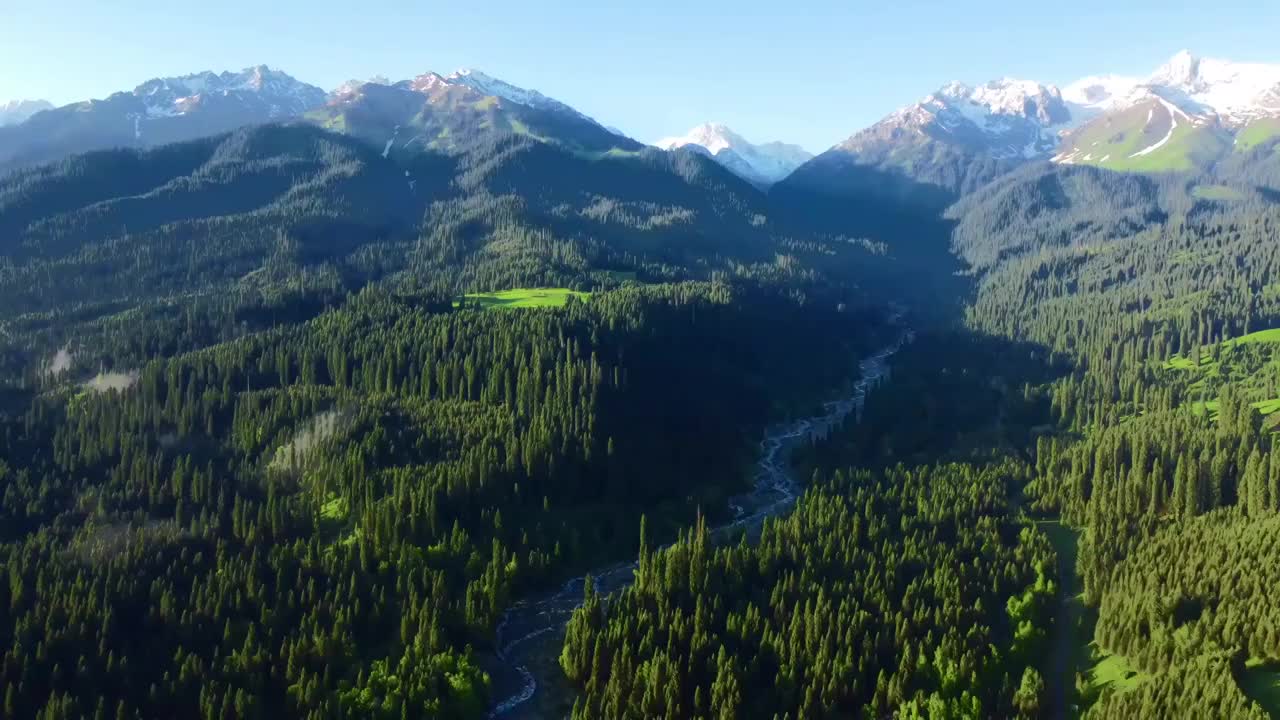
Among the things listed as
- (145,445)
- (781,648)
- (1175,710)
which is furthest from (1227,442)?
(145,445)

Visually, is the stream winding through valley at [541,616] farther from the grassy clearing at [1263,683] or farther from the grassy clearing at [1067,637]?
the grassy clearing at [1263,683]

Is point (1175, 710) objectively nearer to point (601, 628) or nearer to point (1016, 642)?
point (1016, 642)

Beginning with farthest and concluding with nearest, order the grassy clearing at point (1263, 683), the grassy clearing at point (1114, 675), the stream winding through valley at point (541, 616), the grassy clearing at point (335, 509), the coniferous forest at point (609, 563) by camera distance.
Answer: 1. the grassy clearing at point (335, 509)
2. the stream winding through valley at point (541, 616)
3. the coniferous forest at point (609, 563)
4. the grassy clearing at point (1114, 675)
5. the grassy clearing at point (1263, 683)

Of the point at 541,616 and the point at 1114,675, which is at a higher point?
the point at 1114,675

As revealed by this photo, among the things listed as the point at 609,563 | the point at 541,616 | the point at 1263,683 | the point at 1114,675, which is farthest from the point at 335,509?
the point at 1263,683

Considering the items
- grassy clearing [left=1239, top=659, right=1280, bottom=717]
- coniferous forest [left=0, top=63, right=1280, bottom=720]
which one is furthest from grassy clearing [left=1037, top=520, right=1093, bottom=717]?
grassy clearing [left=1239, top=659, right=1280, bottom=717]

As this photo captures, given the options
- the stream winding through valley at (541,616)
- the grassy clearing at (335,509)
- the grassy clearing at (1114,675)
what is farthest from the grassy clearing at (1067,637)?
the grassy clearing at (335,509)

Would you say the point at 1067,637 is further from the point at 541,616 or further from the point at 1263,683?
the point at 541,616

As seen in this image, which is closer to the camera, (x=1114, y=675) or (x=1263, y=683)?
(x=1263, y=683)

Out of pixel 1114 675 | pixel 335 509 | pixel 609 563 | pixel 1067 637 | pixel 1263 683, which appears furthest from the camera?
pixel 335 509
